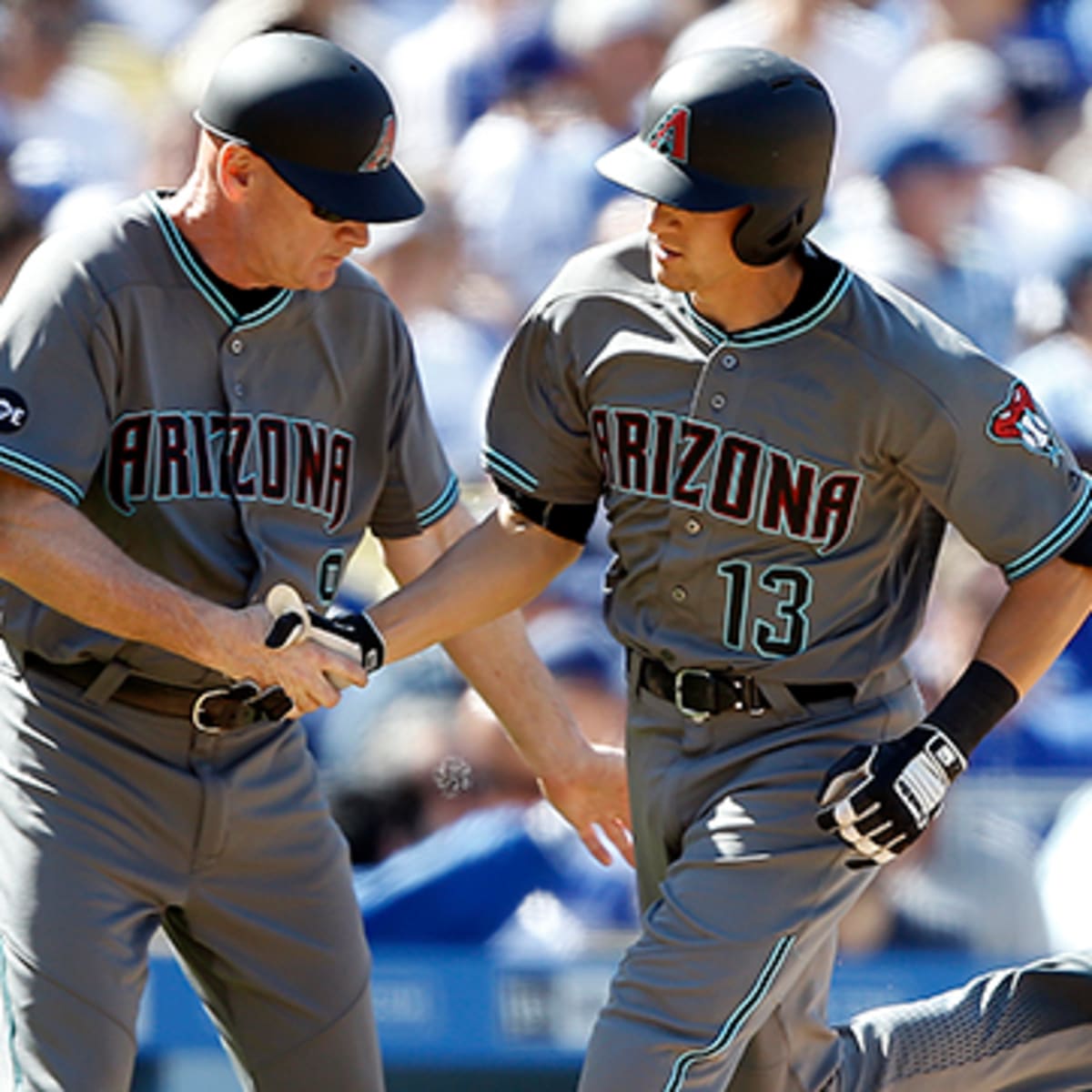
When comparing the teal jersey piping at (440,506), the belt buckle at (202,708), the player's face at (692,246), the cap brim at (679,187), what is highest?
the cap brim at (679,187)

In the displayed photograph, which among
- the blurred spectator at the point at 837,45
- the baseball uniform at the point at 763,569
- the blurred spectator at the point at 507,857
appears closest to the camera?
the baseball uniform at the point at 763,569

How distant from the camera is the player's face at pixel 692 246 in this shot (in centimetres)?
305

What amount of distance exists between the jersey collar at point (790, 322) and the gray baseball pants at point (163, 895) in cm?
97

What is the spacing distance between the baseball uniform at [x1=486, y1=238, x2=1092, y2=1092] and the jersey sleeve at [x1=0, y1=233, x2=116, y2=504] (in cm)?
70

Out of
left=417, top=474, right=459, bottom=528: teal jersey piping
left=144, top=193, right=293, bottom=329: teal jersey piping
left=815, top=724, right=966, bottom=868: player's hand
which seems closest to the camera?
left=815, top=724, right=966, bottom=868: player's hand

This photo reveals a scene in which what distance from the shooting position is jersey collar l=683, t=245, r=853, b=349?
309 centimetres

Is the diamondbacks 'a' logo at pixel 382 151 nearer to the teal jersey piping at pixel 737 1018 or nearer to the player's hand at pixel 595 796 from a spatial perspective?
the player's hand at pixel 595 796

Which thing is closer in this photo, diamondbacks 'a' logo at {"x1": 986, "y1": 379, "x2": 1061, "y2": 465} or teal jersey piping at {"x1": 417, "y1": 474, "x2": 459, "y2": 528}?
diamondbacks 'a' logo at {"x1": 986, "y1": 379, "x2": 1061, "y2": 465}

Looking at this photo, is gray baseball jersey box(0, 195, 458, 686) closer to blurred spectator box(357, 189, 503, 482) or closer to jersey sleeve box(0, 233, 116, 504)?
jersey sleeve box(0, 233, 116, 504)

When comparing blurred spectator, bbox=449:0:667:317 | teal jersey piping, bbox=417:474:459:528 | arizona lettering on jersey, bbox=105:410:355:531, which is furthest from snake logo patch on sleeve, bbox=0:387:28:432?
blurred spectator, bbox=449:0:667:317

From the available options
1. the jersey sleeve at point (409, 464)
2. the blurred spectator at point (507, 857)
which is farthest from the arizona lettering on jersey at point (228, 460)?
the blurred spectator at point (507, 857)

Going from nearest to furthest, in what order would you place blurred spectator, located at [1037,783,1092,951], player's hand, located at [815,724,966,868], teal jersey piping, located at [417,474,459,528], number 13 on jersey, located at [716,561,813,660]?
player's hand, located at [815,724,966,868]
number 13 on jersey, located at [716,561,813,660]
teal jersey piping, located at [417,474,459,528]
blurred spectator, located at [1037,783,1092,951]

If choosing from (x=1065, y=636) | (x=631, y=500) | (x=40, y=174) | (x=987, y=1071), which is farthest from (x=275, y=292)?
(x=40, y=174)

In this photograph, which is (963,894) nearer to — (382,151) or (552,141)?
(552,141)
